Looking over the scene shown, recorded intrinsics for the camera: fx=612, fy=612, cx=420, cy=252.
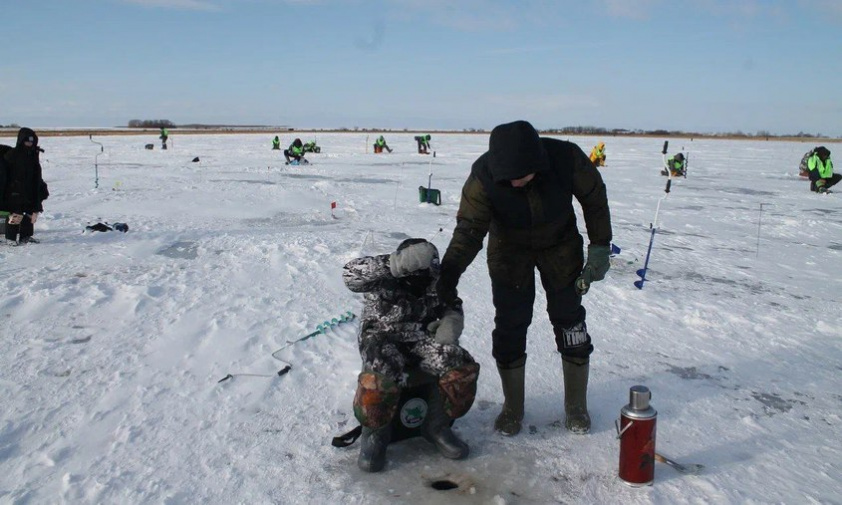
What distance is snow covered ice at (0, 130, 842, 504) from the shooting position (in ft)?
9.80

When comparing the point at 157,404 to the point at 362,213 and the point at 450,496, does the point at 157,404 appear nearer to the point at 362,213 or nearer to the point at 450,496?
the point at 450,496

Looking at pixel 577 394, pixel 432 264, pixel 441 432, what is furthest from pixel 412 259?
pixel 577 394

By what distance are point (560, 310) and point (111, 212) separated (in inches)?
370

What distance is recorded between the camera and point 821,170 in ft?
56.3

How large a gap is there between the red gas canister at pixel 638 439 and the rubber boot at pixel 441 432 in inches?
31.5

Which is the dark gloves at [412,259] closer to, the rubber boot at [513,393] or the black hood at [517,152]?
the black hood at [517,152]

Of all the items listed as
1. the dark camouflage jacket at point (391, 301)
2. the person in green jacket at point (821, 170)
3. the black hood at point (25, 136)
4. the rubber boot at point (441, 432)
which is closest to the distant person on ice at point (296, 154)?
the black hood at point (25, 136)

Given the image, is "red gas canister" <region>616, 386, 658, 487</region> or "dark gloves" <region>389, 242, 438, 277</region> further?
"dark gloves" <region>389, 242, 438, 277</region>

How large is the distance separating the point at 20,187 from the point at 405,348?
6.99 m

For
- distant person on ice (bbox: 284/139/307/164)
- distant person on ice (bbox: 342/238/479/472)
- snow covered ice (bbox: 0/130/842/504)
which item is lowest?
snow covered ice (bbox: 0/130/842/504)

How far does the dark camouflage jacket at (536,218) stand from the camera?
3215 millimetres

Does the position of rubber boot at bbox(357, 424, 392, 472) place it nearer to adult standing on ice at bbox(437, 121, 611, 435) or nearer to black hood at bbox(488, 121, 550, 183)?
adult standing on ice at bbox(437, 121, 611, 435)

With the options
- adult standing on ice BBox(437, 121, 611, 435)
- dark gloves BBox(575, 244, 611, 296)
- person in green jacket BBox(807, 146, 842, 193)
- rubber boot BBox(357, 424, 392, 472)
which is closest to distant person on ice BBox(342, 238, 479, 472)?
rubber boot BBox(357, 424, 392, 472)

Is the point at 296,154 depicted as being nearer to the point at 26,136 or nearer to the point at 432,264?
the point at 26,136
